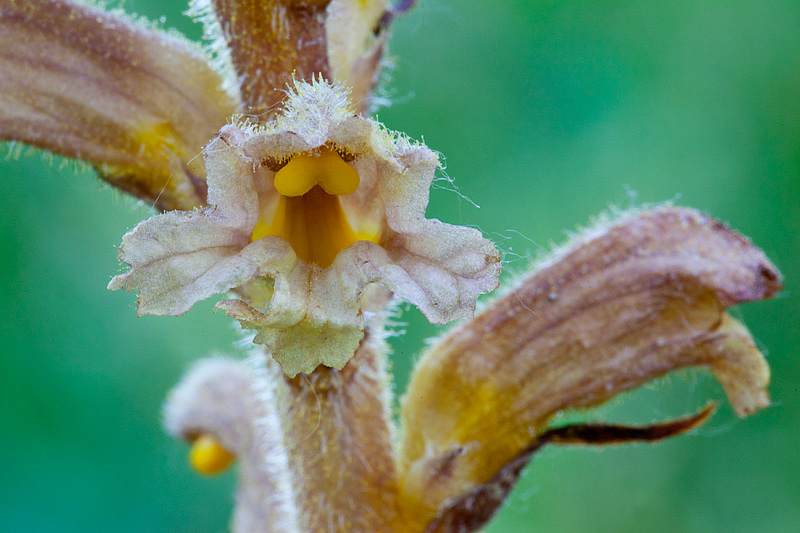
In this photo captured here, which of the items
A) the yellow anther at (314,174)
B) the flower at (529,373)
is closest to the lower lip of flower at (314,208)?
the yellow anther at (314,174)

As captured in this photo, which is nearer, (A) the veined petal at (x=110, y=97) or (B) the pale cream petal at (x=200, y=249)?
(B) the pale cream petal at (x=200, y=249)

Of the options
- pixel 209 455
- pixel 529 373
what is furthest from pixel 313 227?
pixel 209 455

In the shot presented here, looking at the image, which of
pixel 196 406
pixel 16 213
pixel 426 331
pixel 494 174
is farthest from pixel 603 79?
pixel 16 213

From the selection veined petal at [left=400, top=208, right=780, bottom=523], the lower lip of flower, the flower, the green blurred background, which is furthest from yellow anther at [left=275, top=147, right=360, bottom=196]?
the green blurred background

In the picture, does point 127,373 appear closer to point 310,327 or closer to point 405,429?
point 405,429

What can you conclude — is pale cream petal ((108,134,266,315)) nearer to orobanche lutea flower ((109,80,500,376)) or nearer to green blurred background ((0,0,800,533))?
orobanche lutea flower ((109,80,500,376))

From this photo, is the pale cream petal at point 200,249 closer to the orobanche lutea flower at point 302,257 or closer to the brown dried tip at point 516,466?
the orobanche lutea flower at point 302,257
